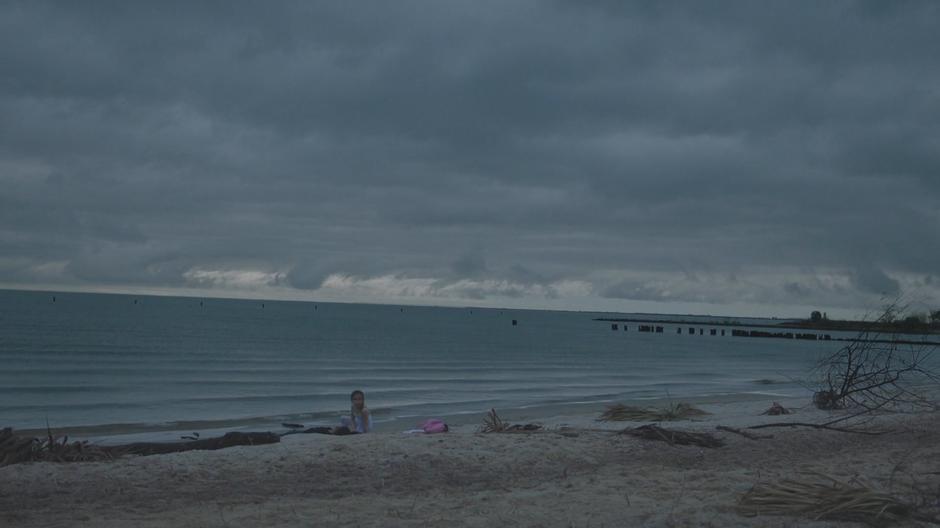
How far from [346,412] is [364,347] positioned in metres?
40.4

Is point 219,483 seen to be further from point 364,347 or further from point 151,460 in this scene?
point 364,347

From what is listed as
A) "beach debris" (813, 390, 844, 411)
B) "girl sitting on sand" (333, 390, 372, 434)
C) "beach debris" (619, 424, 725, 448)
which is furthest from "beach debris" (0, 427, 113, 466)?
"beach debris" (813, 390, 844, 411)

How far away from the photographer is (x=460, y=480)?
9.59 m

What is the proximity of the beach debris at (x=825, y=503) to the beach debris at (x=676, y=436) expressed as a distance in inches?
167

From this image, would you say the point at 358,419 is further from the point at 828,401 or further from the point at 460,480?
the point at 828,401

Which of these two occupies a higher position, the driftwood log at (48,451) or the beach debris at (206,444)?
the driftwood log at (48,451)

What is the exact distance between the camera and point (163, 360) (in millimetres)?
44312

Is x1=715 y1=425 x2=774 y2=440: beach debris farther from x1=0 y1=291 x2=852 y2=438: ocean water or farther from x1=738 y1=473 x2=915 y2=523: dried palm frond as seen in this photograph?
x1=0 y1=291 x2=852 y2=438: ocean water

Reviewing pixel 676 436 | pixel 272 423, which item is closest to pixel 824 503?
pixel 676 436

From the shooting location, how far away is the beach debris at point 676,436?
11.9 meters

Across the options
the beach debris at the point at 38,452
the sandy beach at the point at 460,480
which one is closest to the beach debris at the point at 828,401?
the sandy beach at the point at 460,480

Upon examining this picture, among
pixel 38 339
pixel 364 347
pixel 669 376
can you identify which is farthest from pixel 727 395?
pixel 38 339

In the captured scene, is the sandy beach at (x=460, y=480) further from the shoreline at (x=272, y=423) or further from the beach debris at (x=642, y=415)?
the shoreline at (x=272, y=423)

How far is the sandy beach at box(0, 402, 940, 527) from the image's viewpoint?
24.3 feet
